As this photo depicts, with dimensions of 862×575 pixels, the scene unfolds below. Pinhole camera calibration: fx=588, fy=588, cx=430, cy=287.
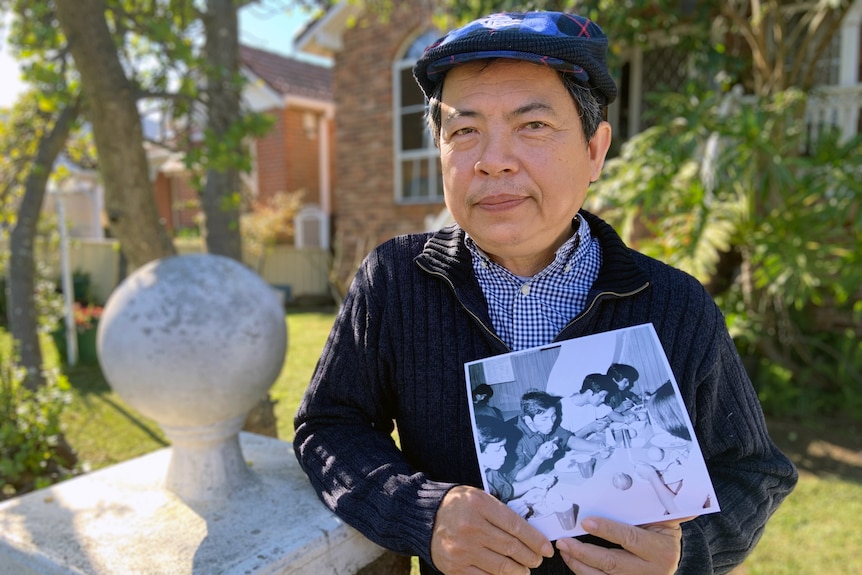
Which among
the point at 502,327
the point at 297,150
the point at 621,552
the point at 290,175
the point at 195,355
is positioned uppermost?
the point at 297,150

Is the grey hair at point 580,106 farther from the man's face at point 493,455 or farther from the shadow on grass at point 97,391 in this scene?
the shadow on grass at point 97,391

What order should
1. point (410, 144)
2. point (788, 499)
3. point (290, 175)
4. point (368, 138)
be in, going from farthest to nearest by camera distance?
point (290, 175), point (368, 138), point (410, 144), point (788, 499)

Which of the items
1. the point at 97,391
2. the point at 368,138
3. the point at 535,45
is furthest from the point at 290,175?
the point at 535,45

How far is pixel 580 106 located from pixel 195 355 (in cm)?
112

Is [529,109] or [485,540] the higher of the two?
[529,109]

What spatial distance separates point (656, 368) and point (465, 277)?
429mm

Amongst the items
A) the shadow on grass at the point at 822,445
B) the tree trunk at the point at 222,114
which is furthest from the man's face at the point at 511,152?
the shadow on grass at the point at 822,445

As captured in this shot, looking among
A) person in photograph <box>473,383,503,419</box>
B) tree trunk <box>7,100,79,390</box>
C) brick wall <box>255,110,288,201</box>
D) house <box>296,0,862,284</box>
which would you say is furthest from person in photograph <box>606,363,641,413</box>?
brick wall <box>255,110,288,201</box>

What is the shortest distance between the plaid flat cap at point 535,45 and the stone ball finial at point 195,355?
0.85 metres

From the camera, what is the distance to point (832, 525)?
3350mm

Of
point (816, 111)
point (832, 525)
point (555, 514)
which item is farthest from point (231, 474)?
point (816, 111)

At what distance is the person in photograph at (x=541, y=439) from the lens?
105cm

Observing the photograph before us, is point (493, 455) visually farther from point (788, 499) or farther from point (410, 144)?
point (410, 144)

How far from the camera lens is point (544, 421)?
3.53 feet
